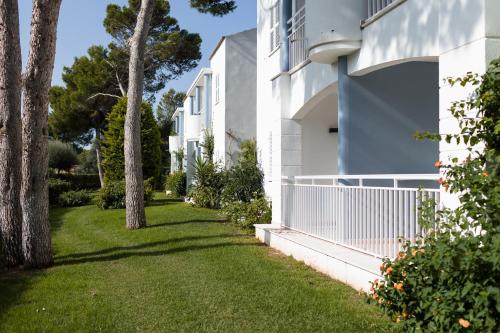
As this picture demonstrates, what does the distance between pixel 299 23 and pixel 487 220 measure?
907 centimetres

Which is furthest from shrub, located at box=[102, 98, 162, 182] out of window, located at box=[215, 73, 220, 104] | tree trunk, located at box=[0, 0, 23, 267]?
tree trunk, located at box=[0, 0, 23, 267]

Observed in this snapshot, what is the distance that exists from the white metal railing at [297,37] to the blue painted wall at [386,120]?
8.10 feet

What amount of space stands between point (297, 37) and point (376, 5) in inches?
A: 131

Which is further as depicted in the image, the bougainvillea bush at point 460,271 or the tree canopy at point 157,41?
the tree canopy at point 157,41

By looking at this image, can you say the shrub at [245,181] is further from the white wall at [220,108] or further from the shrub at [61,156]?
the shrub at [61,156]

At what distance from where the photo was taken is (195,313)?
5.73 meters

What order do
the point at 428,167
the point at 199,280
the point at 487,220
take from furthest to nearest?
the point at 428,167 → the point at 199,280 → the point at 487,220

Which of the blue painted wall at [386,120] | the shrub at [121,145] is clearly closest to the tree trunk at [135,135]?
the blue painted wall at [386,120]

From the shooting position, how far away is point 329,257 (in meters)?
7.36

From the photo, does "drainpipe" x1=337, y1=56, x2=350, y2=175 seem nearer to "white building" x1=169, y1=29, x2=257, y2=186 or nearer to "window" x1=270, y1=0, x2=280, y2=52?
"window" x1=270, y1=0, x2=280, y2=52

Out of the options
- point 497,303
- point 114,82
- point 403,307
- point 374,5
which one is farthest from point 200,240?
point 114,82

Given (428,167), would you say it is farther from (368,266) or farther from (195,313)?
(195,313)

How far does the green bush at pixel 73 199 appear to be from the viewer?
23.6m

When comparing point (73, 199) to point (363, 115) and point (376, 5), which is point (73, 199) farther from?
point (376, 5)
